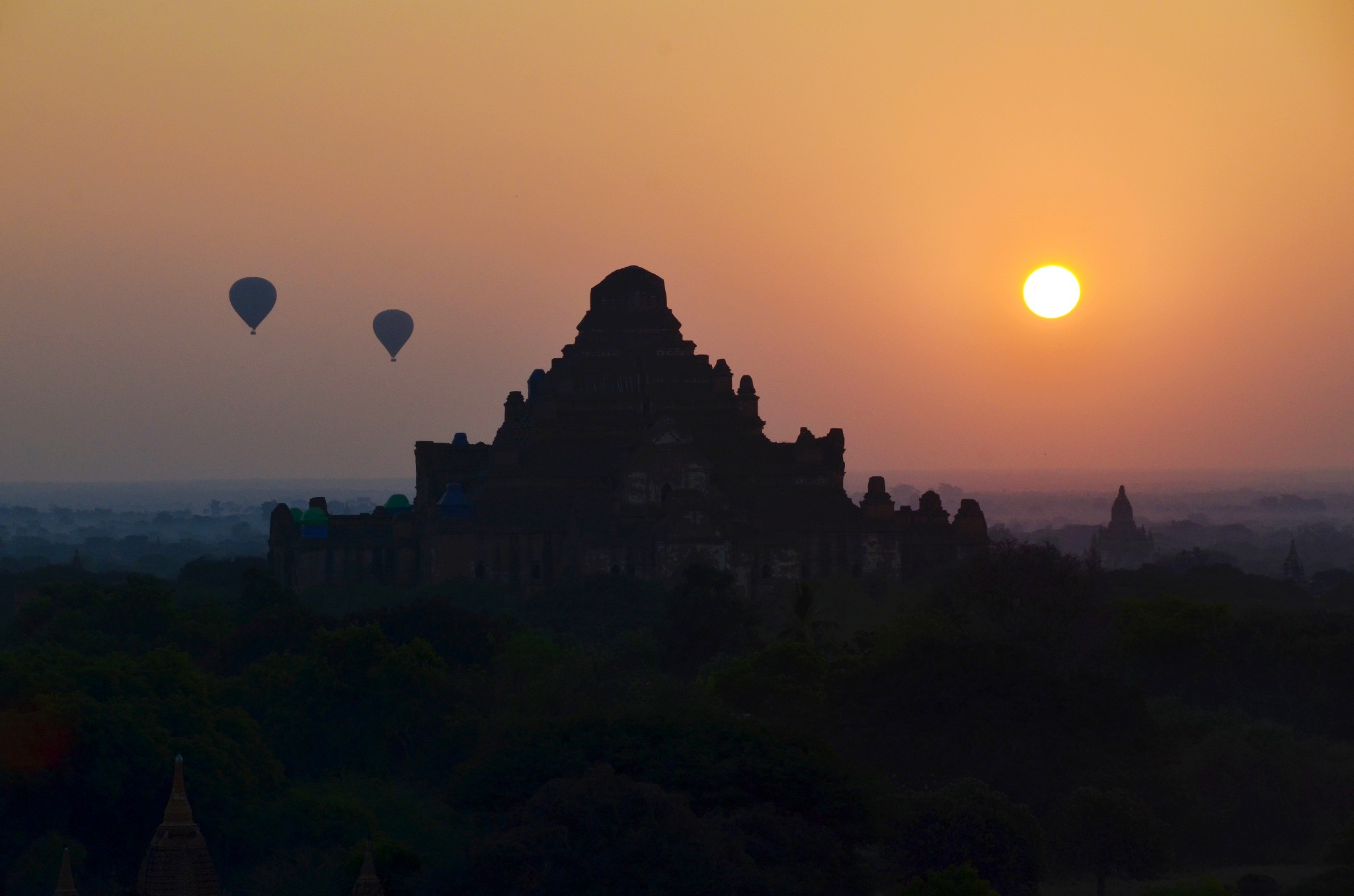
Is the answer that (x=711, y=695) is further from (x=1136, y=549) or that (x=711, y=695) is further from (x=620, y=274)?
(x=1136, y=549)

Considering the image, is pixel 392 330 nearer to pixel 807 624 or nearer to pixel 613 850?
pixel 807 624

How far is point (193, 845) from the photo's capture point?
34781 mm

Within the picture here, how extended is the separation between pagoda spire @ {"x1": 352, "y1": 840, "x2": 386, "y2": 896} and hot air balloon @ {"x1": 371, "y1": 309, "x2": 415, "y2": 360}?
61838mm


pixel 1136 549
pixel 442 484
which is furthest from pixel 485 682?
pixel 1136 549

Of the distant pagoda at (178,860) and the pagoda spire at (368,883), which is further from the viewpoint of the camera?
the distant pagoda at (178,860)

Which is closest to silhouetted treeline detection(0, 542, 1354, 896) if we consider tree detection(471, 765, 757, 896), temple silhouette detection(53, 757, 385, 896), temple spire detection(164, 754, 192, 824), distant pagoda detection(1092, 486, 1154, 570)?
tree detection(471, 765, 757, 896)

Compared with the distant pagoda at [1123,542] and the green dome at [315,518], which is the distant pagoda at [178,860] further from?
the distant pagoda at [1123,542]

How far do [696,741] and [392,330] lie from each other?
57914mm

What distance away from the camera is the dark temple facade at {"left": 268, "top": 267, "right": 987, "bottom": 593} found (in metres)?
77.7

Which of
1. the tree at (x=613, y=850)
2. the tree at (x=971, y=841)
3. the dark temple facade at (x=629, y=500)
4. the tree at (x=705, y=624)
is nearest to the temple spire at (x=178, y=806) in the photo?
the tree at (x=613, y=850)

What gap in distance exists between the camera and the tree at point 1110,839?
40594 mm

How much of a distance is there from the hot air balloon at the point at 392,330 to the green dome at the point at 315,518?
1026cm

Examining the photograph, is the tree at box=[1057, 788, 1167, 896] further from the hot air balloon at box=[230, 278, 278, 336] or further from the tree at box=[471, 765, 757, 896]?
the hot air balloon at box=[230, 278, 278, 336]

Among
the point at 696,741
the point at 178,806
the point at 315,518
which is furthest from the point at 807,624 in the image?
the point at 315,518
